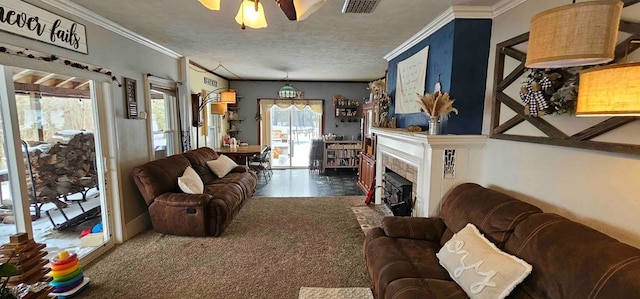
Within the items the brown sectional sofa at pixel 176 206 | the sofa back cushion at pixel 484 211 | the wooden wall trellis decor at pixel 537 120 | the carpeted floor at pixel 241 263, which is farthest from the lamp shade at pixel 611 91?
the brown sectional sofa at pixel 176 206

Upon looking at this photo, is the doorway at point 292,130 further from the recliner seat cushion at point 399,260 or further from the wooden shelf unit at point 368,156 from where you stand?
the recliner seat cushion at point 399,260

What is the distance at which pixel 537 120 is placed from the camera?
6.72 feet

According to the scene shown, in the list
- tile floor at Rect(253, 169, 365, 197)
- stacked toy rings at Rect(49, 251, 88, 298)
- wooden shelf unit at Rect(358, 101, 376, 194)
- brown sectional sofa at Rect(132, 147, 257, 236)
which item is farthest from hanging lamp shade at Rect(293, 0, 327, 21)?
tile floor at Rect(253, 169, 365, 197)

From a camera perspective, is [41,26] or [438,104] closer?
[41,26]

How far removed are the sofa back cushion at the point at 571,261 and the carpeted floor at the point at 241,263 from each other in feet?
4.11

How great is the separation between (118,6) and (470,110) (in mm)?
3377

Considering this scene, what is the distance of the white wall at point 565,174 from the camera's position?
1.50 metres

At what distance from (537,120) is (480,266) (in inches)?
46.9

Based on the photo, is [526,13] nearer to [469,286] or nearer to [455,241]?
[455,241]

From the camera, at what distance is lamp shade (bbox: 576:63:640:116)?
3.48ft

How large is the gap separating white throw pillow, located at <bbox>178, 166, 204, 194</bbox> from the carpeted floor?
56 cm

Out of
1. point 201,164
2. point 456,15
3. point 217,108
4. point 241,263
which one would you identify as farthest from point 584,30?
point 217,108

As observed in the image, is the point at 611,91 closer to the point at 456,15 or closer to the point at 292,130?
the point at 456,15

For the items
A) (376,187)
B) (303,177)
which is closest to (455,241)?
(376,187)
